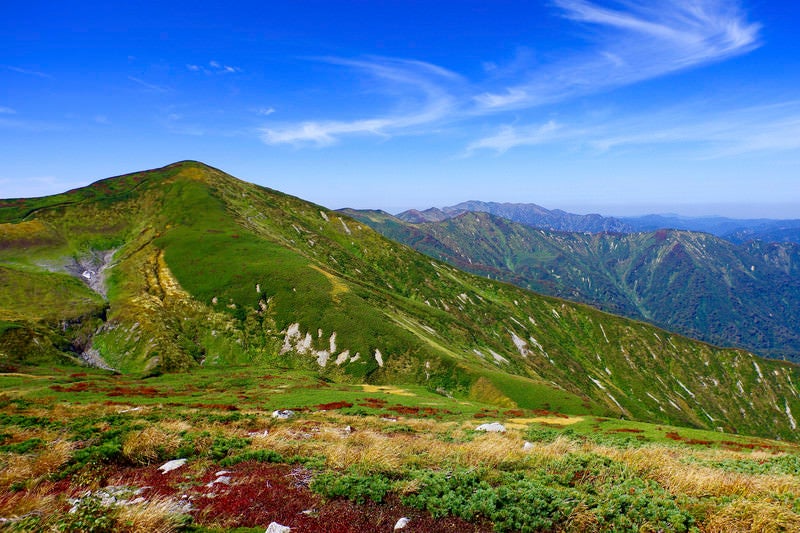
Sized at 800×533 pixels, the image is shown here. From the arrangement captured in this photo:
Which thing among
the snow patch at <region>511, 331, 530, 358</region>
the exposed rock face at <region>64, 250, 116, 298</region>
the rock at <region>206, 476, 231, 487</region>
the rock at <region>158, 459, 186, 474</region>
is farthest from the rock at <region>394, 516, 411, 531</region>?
the snow patch at <region>511, 331, 530, 358</region>

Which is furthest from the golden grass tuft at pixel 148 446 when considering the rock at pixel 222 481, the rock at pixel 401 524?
the rock at pixel 401 524

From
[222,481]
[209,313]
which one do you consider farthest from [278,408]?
[209,313]

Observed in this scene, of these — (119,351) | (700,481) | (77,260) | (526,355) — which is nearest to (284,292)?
(119,351)

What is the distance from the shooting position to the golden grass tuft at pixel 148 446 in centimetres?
1516

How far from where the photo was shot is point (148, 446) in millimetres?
15531

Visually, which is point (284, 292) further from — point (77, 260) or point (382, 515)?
point (382, 515)

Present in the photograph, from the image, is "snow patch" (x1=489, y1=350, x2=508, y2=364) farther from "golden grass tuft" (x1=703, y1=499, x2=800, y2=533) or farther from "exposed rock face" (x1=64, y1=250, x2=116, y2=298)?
"golden grass tuft" (x1=703, y1=499, x2=800, y2=533)

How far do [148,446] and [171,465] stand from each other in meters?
1.75

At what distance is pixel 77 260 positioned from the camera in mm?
139125

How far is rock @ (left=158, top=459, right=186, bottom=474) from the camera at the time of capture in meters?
14.4

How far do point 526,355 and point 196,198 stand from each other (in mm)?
183891

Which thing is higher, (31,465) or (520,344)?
(31,465)

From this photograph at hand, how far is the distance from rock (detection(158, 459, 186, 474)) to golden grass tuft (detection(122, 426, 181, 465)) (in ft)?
2.64

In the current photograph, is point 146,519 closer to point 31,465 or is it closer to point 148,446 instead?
point 148,446
